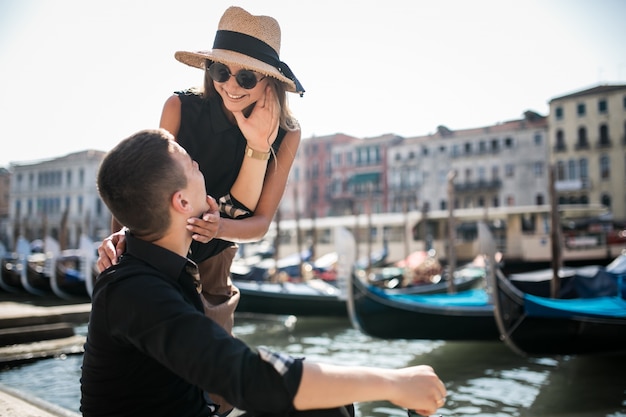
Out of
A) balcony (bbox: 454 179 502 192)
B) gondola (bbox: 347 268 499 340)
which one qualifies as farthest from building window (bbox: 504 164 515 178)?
A: gondola (bbox: 347 268 499 340)

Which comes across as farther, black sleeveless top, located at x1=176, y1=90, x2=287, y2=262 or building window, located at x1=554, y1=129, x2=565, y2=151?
building window, located at x1=554, y1=129, x2=565, y2=151

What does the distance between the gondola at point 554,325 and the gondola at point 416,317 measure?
90 cm

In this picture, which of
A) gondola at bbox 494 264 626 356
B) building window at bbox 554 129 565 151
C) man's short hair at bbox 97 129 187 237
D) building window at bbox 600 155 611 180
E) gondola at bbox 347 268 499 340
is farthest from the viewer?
building window at bbox 554 129 565 151

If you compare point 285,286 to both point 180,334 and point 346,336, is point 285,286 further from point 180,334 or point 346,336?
point 180,334

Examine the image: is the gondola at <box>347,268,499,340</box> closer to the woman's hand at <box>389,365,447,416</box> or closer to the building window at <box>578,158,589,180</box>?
the woman's hand at <box>389,365,447,416</box>

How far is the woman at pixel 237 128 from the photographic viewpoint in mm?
1595

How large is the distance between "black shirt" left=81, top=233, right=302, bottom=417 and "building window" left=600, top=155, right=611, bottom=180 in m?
37.4

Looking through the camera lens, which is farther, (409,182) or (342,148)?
(342,148)

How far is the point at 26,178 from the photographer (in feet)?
159

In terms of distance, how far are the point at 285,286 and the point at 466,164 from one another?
2869 centimetres

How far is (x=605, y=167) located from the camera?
33.7 meters

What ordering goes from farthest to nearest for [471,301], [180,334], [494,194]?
[494,194] → [471,301] → [180,334]

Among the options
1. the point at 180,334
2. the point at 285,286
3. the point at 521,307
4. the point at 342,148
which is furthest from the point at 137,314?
the point at 342,148

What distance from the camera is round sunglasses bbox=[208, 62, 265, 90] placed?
158cm
